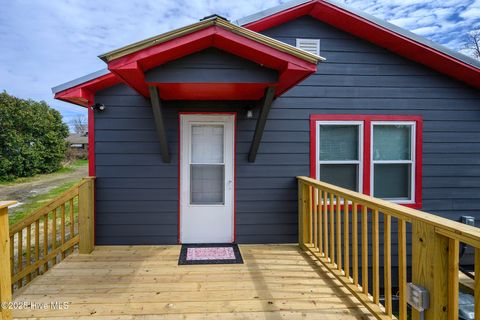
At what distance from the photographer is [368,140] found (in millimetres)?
4109

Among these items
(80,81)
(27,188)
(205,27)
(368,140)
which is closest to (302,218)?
(368,140)

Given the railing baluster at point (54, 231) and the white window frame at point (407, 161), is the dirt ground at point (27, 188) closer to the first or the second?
the railing baluster at point (54, 231)

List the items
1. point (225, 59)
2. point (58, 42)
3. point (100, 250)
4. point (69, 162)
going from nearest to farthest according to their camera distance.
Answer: point (225, 59) → point (100, 250) → point (58, 42) → point (69, 162)

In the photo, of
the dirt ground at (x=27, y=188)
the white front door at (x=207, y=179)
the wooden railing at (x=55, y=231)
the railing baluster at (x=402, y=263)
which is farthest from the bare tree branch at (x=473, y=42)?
the dirt ground at (x=27, y=188)

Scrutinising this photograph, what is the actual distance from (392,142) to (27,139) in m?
15.8

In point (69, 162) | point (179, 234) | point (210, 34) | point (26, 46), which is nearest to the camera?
point (210, 34)

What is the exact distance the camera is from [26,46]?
12.6 metres

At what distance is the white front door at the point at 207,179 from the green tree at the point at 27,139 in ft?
41.7

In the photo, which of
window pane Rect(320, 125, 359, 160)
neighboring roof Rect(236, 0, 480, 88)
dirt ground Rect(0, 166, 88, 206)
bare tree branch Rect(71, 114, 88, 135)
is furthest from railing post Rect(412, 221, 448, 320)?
bare tree branch Rect(71, 114, 88, 135)

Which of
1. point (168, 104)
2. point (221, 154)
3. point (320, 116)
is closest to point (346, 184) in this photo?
point (320, 116)

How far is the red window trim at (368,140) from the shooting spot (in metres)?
4.06

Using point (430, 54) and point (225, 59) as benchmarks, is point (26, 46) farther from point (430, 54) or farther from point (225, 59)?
point (430, 54)

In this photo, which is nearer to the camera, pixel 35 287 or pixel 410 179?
pixel 35 287

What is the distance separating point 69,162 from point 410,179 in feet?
68.7
